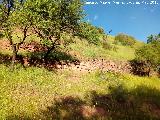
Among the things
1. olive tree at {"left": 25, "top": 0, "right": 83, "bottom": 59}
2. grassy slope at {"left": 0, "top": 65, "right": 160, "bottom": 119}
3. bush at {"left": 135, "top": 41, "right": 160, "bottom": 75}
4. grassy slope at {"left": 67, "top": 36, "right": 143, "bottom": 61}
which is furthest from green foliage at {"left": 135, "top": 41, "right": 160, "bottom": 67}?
olive tree at {"left": 25, "top": 0, "right": 83, "bottom": 59}

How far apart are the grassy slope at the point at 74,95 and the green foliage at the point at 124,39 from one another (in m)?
37.0

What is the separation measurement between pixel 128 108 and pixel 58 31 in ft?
44.3

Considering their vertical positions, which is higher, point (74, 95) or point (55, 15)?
point (55, 15)

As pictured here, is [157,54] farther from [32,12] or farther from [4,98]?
[4,98]

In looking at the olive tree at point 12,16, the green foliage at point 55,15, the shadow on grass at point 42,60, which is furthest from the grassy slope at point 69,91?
the green foliage at point 55,15

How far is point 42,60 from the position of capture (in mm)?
39844

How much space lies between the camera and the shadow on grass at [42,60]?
37.2 meters

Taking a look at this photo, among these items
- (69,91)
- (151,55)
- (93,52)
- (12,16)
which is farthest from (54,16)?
(93,52)

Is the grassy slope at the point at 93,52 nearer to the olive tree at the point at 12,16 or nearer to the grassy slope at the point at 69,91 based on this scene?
the grassy slope at the point at 69,91

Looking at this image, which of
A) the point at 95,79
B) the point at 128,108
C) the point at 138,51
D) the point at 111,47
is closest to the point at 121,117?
the point at 128,108

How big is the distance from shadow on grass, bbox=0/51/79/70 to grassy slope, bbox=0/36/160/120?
1950 mm

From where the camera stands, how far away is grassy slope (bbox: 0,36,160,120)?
24.3 m

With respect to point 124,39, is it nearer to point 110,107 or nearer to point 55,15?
point 55,15

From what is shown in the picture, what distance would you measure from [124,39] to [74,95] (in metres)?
50.7
